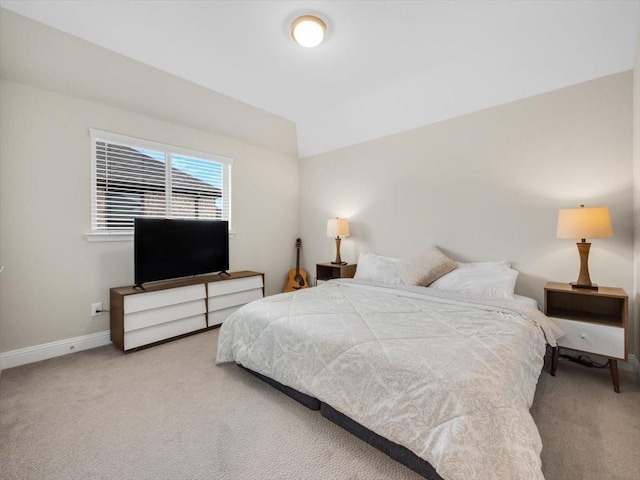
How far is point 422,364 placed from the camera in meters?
1.33

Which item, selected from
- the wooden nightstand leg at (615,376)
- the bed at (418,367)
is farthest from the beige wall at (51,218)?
the wooden nightstand leg at (615,376)

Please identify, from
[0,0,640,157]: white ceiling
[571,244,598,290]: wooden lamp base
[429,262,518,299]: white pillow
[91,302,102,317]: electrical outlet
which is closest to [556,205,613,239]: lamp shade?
[571,244,598,290]: wooden lamp base

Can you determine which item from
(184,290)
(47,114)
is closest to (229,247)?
(184,290)

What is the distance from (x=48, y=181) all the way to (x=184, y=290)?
5.11 feet

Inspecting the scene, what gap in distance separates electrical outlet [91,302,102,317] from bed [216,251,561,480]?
1493 mm

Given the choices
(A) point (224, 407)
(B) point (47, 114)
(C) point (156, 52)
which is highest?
(C) point (156, 52)

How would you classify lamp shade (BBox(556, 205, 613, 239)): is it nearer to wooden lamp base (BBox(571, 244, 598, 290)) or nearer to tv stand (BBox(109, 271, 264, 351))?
wooden lamp base (BBox(571, 244, 598, 290))

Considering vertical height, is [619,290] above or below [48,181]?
below

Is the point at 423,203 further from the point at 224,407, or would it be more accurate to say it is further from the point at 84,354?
the point at 84,354

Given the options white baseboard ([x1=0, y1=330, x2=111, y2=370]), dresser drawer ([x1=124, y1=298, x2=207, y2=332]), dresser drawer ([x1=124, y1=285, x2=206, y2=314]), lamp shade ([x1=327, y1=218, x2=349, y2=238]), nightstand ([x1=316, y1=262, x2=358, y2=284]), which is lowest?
white baseboard ([x1=0, y1=330, x2=111, y2=370])

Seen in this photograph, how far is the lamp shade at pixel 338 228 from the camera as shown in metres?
3.97

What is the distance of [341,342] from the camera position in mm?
1621

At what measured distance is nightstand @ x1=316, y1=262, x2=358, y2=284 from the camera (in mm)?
3873

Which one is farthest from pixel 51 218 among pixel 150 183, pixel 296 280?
pixel 296 280
